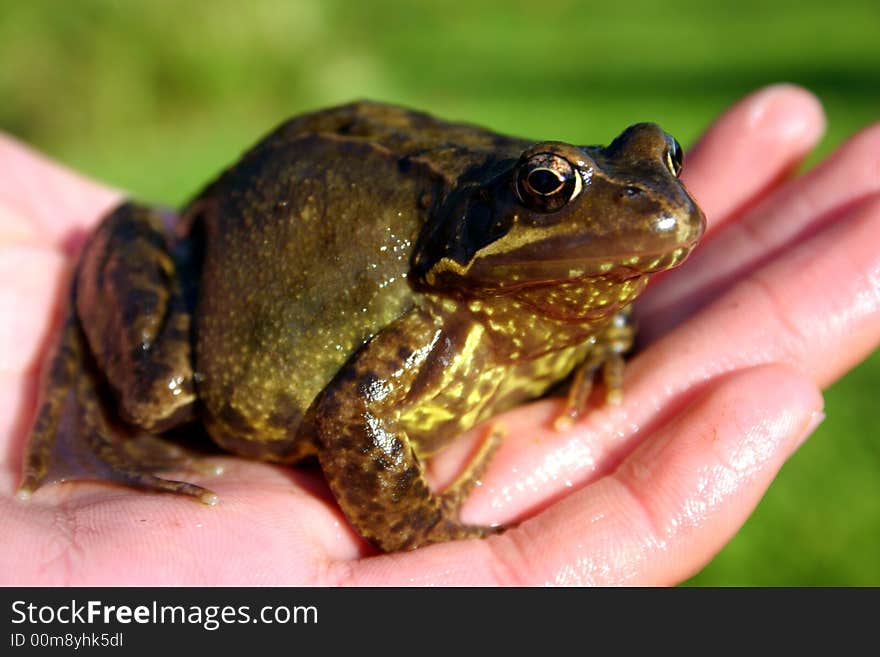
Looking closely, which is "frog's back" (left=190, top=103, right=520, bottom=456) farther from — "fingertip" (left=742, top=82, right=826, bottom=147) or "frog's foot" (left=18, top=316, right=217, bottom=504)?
"fingertip" (left=742, top=82, right=826, bottom=147)

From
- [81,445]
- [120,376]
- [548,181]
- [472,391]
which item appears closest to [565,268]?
[548,181]

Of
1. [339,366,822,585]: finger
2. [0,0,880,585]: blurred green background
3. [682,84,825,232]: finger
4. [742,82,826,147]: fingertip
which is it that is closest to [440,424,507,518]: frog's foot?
[339,366,822,585]: finger

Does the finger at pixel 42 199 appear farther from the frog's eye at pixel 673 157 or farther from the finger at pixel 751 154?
the finger at pixel 751 154

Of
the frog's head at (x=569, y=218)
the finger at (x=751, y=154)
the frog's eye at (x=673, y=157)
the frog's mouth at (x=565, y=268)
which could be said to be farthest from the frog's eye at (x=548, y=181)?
the finger at (x=751, y=154)

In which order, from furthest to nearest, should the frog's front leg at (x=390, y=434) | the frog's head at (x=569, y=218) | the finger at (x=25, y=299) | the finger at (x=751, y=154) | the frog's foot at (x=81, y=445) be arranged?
the finger at (x=751, y=154)
the finger at (x=25, y=299)
the frog's foot at (x=81, y=445)
the frog's front leg at (x=390, y=434)
the frog's head at (x=569, y=218)

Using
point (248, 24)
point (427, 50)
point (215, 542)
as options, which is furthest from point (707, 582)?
point (427, 50)
